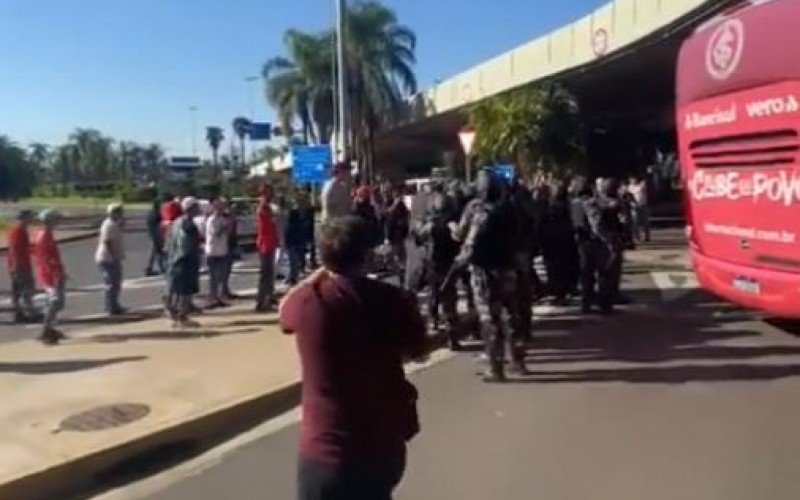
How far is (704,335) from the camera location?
1198 centimetres

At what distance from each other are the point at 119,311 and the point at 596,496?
10.7 metres

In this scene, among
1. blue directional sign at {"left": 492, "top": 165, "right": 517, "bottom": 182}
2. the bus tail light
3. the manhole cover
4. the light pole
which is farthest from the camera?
the light pole

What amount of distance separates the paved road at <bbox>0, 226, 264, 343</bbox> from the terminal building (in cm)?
943

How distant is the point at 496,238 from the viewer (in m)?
9.25

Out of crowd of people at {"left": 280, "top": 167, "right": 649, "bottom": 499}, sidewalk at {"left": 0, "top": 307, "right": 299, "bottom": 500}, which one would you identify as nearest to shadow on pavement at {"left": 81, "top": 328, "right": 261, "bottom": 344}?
sidewalk at {"left": 0, "top": 307, "right": 299, "bottom": 500}

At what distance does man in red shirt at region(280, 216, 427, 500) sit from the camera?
3721mm

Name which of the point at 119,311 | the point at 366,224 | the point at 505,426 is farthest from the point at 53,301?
the point at 366,224

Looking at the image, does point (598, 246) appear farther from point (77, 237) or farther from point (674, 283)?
point (77, 237)

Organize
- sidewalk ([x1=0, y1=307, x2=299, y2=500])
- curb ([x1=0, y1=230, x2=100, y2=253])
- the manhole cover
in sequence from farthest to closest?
curb ([x1=0, y1=230, x2=100, y2=253]) < the manhole cover < sidewalk ([x1=0, y1=307, x2=299, y2=500])

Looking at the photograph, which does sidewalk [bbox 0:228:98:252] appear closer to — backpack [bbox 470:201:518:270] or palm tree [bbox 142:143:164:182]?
backpack [bbox 470:201:518:270]

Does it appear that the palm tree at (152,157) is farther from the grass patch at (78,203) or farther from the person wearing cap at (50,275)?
the person wearing cap at (50,275)

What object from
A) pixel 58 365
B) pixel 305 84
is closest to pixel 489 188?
pixel 58 365

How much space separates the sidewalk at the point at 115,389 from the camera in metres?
7.17

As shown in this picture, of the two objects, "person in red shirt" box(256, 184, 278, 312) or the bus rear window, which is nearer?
the bus rear window
